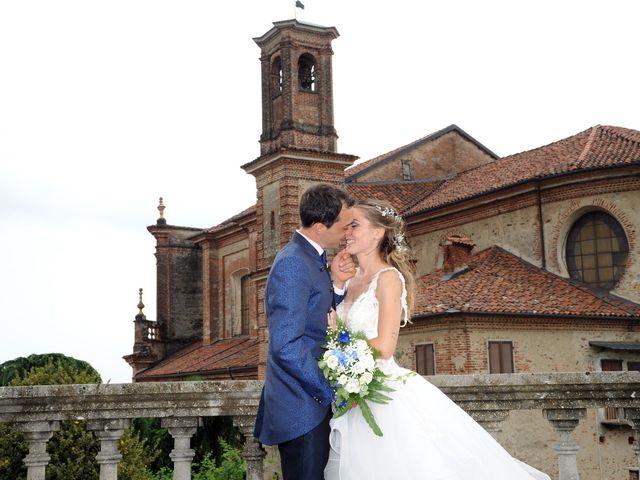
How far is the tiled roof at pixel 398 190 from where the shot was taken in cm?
3069

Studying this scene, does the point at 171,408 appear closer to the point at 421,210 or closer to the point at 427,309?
the point at 427,309

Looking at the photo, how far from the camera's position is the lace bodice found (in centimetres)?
453

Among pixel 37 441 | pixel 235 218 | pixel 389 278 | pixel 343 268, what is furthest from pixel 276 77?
pixel 389 278

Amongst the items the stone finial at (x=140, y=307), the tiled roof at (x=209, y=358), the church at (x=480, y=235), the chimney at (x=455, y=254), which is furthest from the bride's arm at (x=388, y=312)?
the stone finial at (x=140, y=307)

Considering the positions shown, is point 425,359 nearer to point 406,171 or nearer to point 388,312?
point 406,171

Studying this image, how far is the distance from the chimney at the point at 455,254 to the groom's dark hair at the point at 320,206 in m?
21.3

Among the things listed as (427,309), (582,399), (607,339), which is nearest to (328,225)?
(582,399)

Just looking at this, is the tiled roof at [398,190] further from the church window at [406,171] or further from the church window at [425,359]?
the church window at [425,359]

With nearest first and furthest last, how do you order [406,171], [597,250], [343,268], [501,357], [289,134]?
[343,268], [501,357], [597,250], [289,134], [406,171]

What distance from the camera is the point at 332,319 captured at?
4406 millimetres

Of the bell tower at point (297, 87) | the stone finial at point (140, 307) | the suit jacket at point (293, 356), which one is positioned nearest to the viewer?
the suit jacket at point (293, 356)

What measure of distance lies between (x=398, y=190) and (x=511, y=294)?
10255 mm

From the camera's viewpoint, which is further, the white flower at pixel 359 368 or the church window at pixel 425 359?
the church window at pixel 425 359

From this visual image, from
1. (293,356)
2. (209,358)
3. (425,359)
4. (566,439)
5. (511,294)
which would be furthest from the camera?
(209,358)
